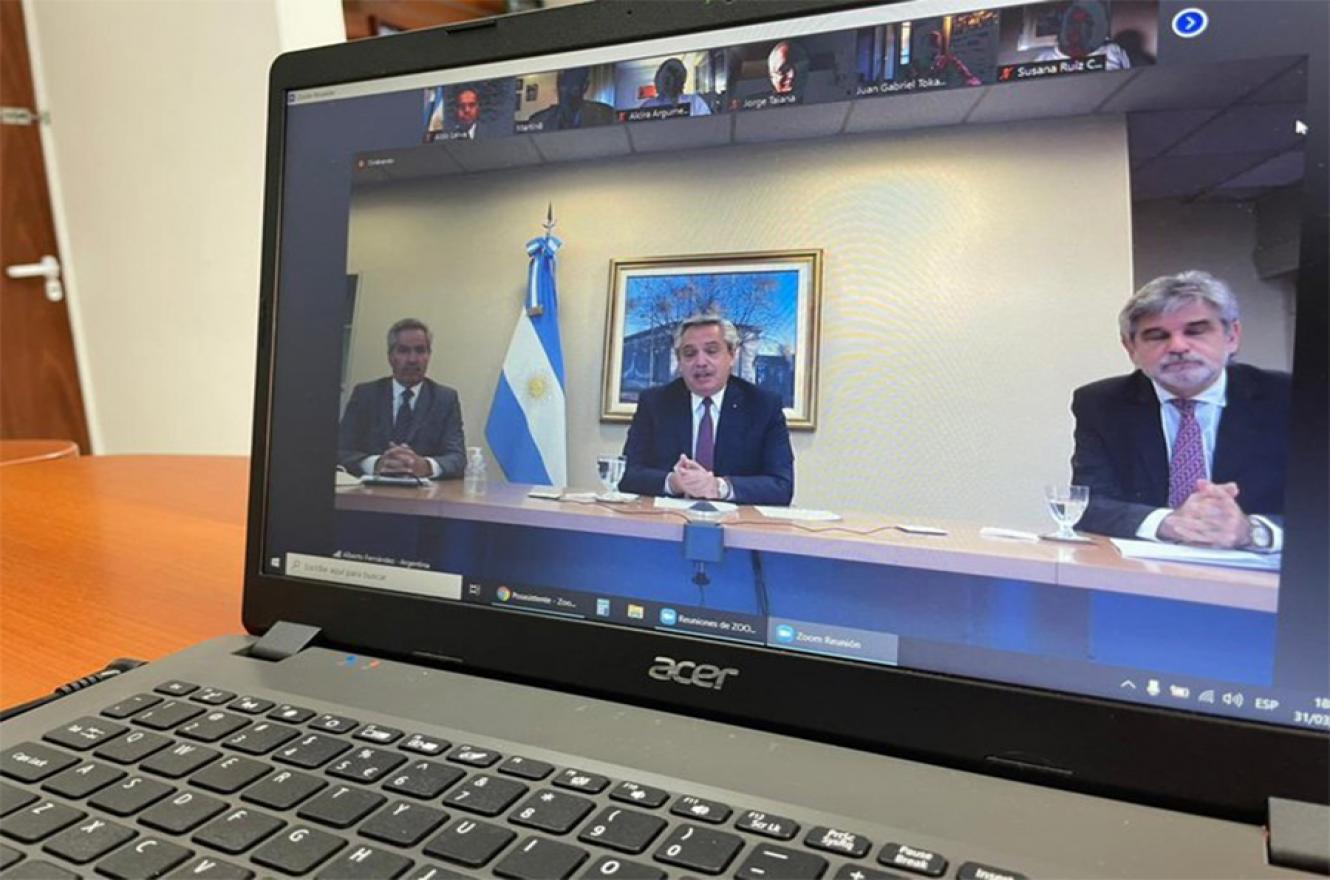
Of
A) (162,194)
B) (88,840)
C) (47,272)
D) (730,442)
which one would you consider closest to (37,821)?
(88,840)

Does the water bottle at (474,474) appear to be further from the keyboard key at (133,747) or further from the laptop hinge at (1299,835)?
the laptop hinge at (1299,835)

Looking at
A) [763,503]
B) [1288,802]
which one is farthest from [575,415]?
[1288,802]

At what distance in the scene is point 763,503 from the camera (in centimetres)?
44

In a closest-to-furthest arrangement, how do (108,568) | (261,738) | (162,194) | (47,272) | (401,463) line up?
(261,738) → (401,463) → (108,568) → (162,194) → (47,272)

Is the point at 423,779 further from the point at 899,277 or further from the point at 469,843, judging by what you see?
the point at 899,277

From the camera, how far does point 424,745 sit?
405 millimetres

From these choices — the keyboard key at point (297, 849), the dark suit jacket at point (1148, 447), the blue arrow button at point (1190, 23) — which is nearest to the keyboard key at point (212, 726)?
the keyboard key at point (297, 849)

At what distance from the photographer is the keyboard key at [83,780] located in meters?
0.37

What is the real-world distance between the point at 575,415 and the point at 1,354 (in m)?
2.66

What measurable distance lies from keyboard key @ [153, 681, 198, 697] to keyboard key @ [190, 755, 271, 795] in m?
0.09

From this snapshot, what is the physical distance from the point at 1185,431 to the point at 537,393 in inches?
12.3

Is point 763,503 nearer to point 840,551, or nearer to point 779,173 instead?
point 840,551

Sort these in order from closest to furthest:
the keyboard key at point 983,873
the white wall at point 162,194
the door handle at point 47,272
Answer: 1. the keyboard key at point 983,873
2. the white wall at point 162,194
3. the door handle at point 47,272

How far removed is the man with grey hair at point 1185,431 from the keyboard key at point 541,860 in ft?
0.83
